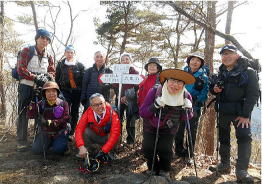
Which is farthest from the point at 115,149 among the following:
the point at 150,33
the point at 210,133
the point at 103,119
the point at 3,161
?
the point at 150,33

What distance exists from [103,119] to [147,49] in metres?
13.5

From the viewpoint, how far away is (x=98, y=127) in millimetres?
4930

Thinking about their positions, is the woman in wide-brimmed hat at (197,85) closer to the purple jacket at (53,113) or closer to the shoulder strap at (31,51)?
the purple jacket at (53,113)

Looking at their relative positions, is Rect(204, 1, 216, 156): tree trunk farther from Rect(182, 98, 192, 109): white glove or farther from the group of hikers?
Rect(182, 98, 192, 109): white glove

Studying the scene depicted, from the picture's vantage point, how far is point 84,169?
4.48 meters

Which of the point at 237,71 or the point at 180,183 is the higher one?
the point at 237,71

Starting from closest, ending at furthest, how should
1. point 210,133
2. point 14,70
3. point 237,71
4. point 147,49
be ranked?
point 237,71 < point 14,70 < point 210,133 < point 147,49

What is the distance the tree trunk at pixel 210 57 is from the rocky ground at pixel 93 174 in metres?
3.29

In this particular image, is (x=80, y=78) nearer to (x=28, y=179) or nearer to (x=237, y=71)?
(x=28, y=179)

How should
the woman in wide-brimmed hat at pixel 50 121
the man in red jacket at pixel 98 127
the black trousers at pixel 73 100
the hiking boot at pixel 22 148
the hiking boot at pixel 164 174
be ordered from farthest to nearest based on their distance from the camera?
the black trousers at pixel 73 100, the hiking boot at pixel 22 148, the woman in wide-brimmed hat at pixel 50 121, the man in red jacket at pixel 98 127, the hiking boot at pixel 164 174

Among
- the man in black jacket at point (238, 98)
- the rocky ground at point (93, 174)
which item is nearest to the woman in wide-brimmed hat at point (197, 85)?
the man in black jacket at point (238, 98)

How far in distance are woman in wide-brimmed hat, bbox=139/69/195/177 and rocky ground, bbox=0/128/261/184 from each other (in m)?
0.38

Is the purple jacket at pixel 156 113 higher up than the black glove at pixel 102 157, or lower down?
higher up

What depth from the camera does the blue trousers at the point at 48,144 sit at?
5062 mm
